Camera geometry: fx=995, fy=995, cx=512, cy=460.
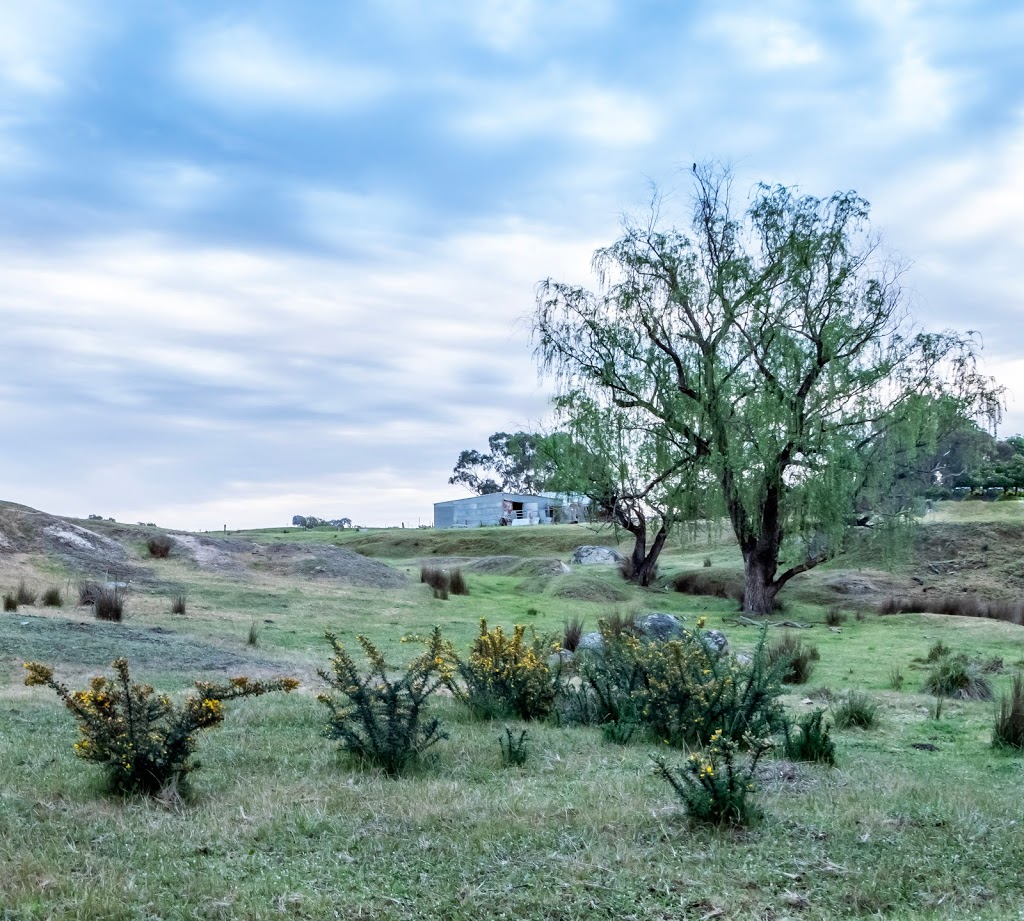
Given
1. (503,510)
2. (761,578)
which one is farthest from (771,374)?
(503,510)

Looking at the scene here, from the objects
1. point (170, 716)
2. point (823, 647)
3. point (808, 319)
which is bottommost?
point (823, 647)

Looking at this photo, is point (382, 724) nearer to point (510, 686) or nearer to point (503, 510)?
point (510, 686)

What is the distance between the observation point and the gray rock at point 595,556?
43625 millimetres

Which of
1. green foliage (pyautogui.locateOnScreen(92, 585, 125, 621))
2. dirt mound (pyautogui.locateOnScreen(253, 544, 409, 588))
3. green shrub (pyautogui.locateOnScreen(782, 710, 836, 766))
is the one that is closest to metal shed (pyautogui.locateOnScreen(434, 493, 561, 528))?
dirt mound (pyautogui.locateOnScreen(253, 544, 409, 588))

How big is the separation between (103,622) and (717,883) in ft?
48.0

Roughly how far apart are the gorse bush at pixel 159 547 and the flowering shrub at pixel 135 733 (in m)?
26.0

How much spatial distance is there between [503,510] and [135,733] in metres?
70.8

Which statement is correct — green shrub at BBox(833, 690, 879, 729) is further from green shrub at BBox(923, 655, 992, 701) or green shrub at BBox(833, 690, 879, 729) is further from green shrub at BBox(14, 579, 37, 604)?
green shrub at BBox(14, 579, 37, 604)

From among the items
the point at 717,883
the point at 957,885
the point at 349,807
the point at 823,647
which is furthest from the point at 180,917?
the point at 823,647

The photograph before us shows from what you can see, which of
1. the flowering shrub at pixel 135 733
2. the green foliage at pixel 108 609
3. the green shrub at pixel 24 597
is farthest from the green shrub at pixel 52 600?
the flowering shrub at pixel 135 733

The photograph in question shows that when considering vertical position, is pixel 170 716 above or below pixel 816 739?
above

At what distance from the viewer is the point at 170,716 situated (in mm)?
6625

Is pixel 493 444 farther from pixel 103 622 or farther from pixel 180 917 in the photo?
pixel 180 917

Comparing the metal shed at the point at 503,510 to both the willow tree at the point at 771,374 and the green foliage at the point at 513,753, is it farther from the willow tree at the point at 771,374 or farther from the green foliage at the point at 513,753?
the green foliage at the point at 513,753
